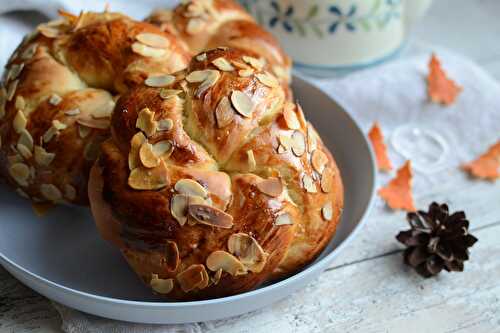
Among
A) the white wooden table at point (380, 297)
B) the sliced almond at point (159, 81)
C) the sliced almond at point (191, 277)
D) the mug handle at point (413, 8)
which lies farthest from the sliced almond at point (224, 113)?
the mug handle at point (413, 8)

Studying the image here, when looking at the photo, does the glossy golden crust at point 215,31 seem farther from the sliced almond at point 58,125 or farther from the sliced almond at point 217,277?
the sliced almond at point 217,277

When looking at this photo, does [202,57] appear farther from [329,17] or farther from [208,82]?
[329,17]

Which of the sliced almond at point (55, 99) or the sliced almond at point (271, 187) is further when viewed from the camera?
the sliced almond at point (55, 99)

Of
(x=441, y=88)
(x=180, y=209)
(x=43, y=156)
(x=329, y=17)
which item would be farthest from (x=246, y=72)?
(x=441, y=88)

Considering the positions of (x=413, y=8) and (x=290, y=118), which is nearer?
(x=290, y=118)

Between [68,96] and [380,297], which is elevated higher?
[68,96]

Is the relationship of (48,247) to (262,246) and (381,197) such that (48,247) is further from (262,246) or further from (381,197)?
(381,197)

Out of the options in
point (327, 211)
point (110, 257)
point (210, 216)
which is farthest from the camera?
point (110, 257)

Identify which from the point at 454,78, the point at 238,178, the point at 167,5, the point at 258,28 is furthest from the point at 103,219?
the point at 454,78
